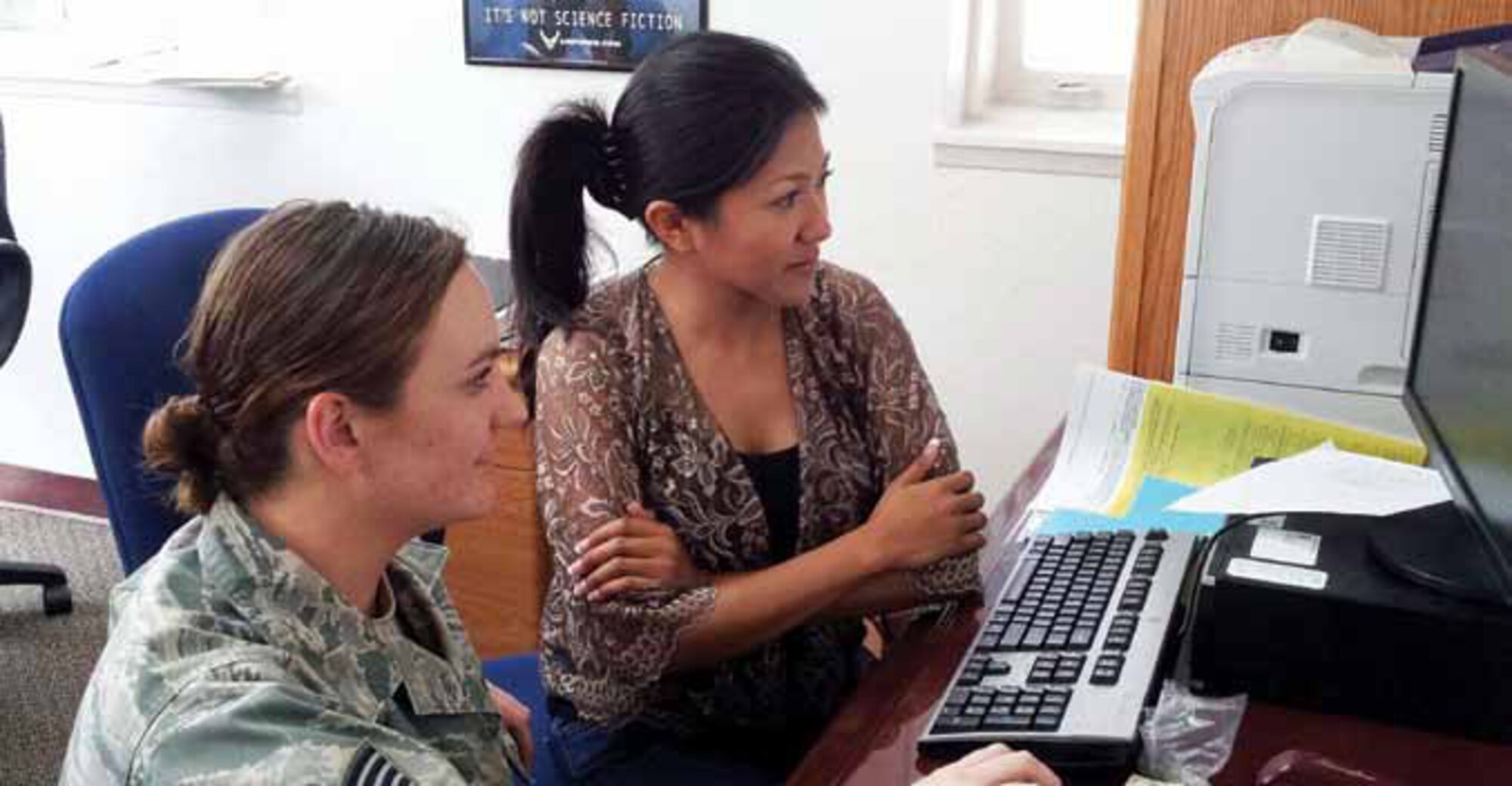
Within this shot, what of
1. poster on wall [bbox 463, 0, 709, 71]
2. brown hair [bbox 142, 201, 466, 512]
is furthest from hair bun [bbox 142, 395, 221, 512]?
poster on wall [bbox 463, 0, 709, 71]

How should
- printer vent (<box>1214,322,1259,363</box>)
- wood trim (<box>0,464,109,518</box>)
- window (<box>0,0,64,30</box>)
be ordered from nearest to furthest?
printer vent (<box>1214,322,1259,363</box>)
window (<box>0,0,64,30</box>)
wood trim (<box>0,464,109,518</box>)

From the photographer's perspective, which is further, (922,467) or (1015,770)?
(922,467)

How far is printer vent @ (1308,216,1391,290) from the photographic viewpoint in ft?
4.71

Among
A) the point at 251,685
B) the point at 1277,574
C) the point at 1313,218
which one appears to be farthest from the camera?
the point at 1313,218

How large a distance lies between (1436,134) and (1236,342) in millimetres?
280

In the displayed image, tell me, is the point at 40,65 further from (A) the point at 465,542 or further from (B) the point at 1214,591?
(B) the point at 1214,591

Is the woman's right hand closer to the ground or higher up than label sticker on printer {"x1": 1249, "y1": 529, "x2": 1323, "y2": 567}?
closer to the ground

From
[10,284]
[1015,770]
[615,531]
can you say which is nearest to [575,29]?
[10,284]

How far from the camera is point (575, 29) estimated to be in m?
2.46

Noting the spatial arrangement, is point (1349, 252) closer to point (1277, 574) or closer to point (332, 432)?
point (1277, 574)

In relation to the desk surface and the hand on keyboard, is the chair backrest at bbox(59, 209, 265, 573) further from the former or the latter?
the hand on keyboard

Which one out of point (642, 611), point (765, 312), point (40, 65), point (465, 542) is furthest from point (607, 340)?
point (40, 65)

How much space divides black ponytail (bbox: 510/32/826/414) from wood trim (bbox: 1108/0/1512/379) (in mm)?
428

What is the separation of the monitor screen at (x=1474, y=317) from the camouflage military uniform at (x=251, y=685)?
28.7 inches
